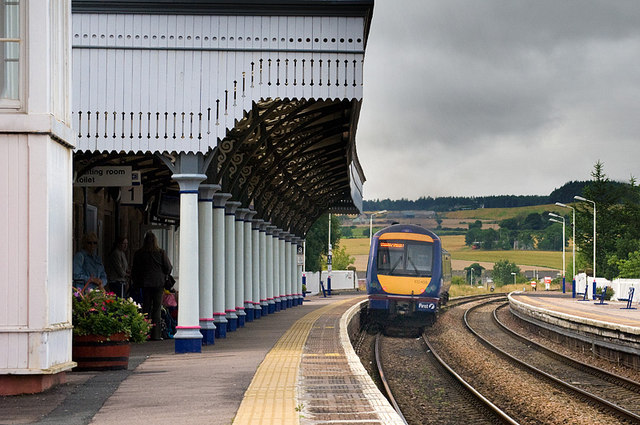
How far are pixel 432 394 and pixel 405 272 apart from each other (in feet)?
41.5

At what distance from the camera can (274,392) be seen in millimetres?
9859

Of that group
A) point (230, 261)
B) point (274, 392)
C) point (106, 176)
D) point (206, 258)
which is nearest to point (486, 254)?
point (230, 261)

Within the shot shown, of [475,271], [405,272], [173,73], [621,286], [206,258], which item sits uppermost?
[173,73]

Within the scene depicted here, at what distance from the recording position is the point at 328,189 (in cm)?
3309

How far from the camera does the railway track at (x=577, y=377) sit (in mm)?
14281

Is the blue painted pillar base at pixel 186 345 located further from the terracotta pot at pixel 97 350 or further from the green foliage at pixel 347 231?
the green foliage at pixel 347 231

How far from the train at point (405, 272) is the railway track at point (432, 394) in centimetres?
445

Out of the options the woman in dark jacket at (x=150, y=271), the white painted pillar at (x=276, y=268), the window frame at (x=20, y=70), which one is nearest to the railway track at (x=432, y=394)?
the woman in dark jacket at (x=150, y=271)

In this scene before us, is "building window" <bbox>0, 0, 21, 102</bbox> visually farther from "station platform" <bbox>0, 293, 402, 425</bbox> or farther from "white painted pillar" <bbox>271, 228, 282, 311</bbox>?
"white painted pillar" <bbox>271, 228, 282, 311</bbox>

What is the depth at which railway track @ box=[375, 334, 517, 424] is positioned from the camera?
13.1 m

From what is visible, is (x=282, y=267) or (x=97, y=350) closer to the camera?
(x=97, y=350)

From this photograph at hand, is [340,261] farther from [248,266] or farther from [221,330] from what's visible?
[221,330]

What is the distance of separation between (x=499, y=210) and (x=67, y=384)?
189 metres

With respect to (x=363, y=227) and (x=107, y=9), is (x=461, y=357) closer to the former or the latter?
(x=107, y=9)
